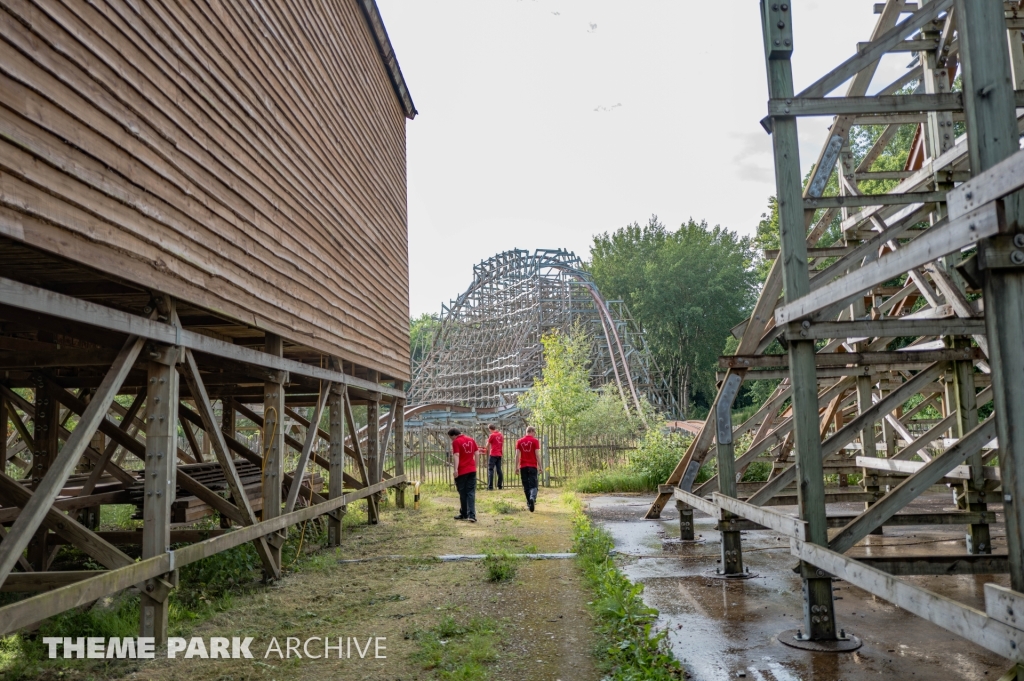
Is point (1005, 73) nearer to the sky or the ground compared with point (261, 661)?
nearer to the sky

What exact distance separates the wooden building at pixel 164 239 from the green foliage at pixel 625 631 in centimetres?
321

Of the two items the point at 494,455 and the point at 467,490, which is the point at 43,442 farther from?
the point at 494,455

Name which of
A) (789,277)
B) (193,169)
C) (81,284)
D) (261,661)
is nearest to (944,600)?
(789,277)

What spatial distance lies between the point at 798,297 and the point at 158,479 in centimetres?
471

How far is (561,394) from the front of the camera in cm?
2230

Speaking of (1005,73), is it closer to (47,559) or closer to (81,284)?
(81,284)

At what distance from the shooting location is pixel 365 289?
11.6 metres

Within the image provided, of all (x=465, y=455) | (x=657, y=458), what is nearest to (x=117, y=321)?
(x=465, y=455)

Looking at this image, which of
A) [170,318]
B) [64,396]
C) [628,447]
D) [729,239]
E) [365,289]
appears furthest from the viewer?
[729,239]

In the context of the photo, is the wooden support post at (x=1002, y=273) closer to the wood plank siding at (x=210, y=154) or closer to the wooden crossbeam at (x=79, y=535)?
the wood plank siding at (x=210, y=154)

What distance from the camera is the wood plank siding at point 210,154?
4.37 m

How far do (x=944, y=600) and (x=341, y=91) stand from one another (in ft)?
31.4

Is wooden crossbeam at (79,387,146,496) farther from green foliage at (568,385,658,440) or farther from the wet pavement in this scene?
green foliage at (568,385,658,440)

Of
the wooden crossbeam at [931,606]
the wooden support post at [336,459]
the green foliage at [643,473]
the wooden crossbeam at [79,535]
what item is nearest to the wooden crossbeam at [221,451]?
the wooden crossbeam at [79,535]
